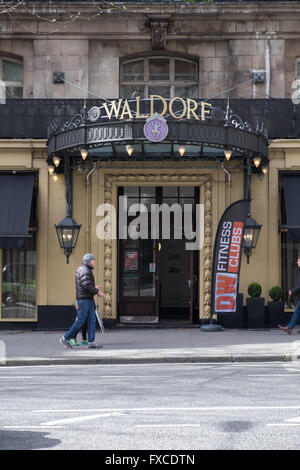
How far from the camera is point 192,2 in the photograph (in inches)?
752

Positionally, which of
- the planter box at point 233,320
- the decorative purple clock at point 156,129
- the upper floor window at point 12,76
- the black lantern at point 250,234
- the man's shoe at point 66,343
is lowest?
the man's shoe at point 66,343

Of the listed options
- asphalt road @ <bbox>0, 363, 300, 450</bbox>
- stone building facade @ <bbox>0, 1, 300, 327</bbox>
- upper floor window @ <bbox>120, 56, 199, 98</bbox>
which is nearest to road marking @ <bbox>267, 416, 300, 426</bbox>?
asphalt road @ <bbox>0, 363, 300, 450</bbox>

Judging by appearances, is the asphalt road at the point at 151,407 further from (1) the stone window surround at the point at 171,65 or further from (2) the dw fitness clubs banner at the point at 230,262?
(1) the stone window surround at the point at 171,65

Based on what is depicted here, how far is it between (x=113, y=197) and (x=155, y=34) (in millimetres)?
4775

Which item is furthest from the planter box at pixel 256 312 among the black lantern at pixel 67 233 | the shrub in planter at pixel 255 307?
the black lantern at pixel 67 233

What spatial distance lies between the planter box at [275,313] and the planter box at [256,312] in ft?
0.77

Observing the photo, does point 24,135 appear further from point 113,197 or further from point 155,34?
point 155,34

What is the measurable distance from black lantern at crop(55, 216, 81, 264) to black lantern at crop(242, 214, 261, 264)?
13.6 ft

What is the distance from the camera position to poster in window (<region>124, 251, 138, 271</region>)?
744 inches

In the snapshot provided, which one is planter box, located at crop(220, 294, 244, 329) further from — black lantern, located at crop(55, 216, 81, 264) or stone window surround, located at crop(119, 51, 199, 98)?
stone window surround, located at crop(119, 51, 199, 98)

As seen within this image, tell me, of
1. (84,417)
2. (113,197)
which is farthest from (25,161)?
(84,417)

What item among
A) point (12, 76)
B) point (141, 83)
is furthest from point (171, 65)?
point (12, 76)

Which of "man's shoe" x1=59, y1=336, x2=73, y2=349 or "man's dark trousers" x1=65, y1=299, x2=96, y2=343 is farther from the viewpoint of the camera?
"man's shoe" x1=59, y1=336, x2=73, y2=349

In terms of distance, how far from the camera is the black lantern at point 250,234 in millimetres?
17078
